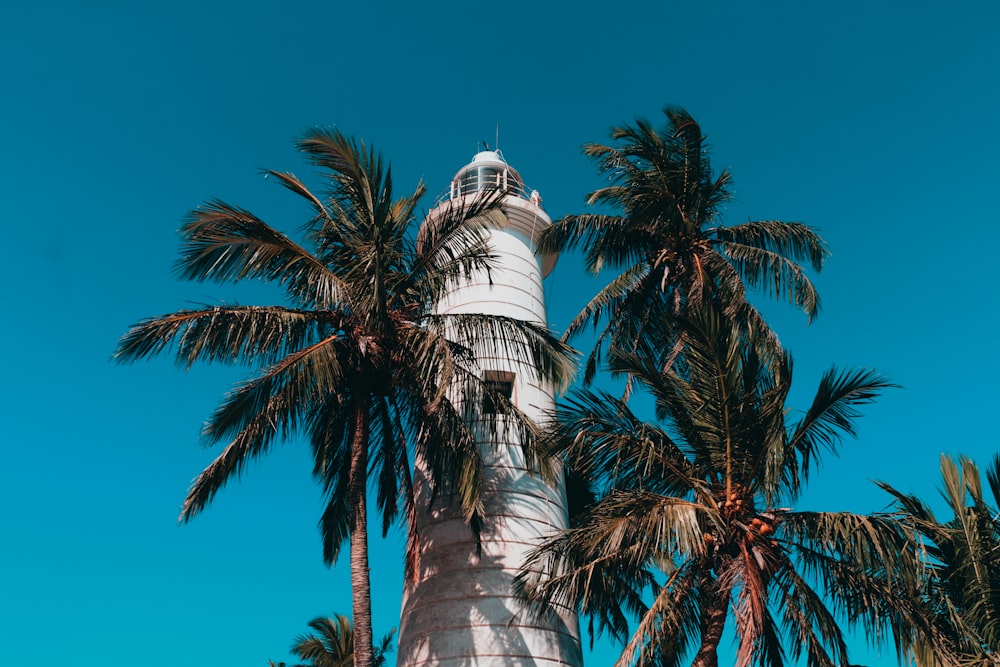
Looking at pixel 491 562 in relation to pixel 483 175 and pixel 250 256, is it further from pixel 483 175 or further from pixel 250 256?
pixel 483 175

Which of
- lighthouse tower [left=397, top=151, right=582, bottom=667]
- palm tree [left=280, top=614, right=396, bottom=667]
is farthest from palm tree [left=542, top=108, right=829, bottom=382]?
palm tree [left=280, top=614, right=396, bottom=667]

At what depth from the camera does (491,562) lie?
16.6 metres

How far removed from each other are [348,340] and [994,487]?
13.7 meters

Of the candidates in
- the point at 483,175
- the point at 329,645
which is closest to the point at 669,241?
the point at 483,175

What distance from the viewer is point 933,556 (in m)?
17.9

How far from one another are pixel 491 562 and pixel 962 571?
9.24 meters

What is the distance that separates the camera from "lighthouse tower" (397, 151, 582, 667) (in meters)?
15.8

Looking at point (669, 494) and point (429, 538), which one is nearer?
point (669, 494)

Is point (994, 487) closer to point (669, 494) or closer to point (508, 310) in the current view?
point (669, 494)

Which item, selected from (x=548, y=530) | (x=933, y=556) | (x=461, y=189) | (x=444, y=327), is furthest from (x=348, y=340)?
(x=933, y=556)

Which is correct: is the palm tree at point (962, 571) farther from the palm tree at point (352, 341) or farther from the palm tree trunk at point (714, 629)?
the palm tree at point (352, 341)

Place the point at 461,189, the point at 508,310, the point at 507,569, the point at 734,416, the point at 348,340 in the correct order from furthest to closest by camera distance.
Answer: the point at 461,189
the point at 508,310
the point at 507,569
the point at 348,340
the point at 734,416

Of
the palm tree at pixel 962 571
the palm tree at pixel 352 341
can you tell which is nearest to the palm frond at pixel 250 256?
the palm tree at pixel 352 341

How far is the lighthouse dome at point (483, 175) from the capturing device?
23562mm
